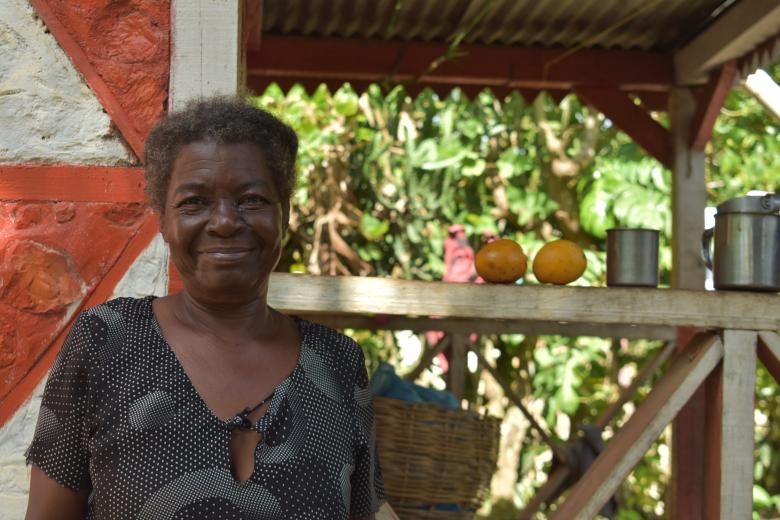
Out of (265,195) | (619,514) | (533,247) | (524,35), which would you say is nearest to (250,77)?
(524,35)

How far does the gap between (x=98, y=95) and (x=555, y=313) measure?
53.1 inches

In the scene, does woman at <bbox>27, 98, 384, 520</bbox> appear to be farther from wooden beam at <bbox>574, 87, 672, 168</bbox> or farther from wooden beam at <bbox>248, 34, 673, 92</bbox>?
wooden beam at <bbox>574, 87, 672, 168</bbox>

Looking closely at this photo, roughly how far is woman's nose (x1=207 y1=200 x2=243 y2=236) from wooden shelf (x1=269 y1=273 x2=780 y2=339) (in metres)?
0.83

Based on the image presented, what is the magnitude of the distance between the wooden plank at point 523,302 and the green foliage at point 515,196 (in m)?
4.31

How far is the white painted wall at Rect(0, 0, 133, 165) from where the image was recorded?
2639 millimetres

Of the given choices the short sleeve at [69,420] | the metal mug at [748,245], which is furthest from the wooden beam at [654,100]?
the short sleeve at [69,420]

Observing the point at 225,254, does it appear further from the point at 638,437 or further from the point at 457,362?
the point at 457,362

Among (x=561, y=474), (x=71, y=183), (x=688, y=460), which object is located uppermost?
(x=71, y=183)

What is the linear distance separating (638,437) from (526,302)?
20.3 inches

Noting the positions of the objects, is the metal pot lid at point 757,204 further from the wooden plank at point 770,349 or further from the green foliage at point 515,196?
the green foliage at point 515,196

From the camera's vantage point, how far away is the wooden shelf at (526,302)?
2893 millimetres

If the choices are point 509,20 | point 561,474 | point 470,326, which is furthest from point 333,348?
point 561,474

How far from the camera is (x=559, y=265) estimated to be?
3197 millimetres

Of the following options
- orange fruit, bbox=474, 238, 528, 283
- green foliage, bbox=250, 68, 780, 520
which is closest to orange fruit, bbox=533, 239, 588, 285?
orange fruit, bbox=474, 238, 528, 283
